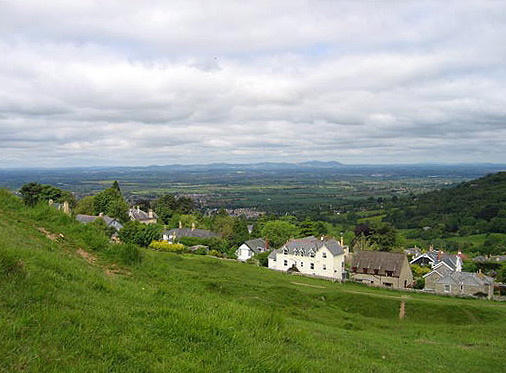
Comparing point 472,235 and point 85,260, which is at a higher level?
point 85,260

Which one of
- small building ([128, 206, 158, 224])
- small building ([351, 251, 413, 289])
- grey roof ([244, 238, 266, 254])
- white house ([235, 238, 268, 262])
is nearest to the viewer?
small building ([351, 251, 413, 289])

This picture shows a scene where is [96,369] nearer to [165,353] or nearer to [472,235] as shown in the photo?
[165,353]

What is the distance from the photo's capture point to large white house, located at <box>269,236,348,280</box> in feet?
188

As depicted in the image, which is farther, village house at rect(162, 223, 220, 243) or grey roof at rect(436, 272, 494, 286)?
village house at rect(162, 223, 220, 243)

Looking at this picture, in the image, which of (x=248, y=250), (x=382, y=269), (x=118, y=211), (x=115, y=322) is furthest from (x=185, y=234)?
(x=115, y=322)

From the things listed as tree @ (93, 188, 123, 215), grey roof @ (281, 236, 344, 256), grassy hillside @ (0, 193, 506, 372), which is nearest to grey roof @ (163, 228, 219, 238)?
tree @ (93, 188, 123, 215)

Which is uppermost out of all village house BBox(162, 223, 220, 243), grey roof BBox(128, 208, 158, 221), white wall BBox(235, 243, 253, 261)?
grey roof BBox(128, 208, 158, 221)

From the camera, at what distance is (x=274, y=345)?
7.50 metres

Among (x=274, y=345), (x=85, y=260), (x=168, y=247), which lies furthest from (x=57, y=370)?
(x=168, y=247)

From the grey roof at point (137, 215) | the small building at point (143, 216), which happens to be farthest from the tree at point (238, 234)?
the grey roof at point (137, 215)

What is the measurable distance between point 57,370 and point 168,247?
56.0 metres

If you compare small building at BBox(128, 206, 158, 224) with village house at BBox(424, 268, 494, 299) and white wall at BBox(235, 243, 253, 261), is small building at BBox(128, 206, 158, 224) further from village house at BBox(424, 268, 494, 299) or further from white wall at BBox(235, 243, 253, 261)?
village house at BBox(424, 268, 494, 299)

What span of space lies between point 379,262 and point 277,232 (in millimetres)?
29672

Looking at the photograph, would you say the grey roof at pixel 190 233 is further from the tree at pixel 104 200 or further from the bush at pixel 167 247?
the bush at pixel 167 247
